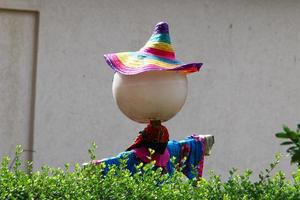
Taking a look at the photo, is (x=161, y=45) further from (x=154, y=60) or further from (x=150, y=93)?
(x=150, y=93)

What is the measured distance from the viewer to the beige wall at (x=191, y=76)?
34.9 ft

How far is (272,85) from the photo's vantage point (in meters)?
11.4

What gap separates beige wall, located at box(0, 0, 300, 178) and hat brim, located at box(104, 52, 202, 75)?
3.49 m

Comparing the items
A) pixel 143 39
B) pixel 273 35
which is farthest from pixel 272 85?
pixel 143 39

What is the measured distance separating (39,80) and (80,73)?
0.40 m

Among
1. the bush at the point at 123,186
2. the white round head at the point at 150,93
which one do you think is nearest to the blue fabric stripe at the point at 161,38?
the white round head at the point at 150,93

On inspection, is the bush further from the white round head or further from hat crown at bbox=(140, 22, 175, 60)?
hat crown at bbox=(140, 22, 175, 60)

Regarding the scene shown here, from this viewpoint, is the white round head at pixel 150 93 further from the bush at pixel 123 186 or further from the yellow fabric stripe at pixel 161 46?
the bush at pixel 123 186

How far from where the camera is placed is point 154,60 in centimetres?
703

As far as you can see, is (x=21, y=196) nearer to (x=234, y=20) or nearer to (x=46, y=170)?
(x=46, y=170)

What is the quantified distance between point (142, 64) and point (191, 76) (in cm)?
415

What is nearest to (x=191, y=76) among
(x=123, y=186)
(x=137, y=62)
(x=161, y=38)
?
(x=161, y=38)

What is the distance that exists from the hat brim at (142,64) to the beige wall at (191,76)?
3491 millimetres

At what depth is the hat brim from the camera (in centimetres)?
692
